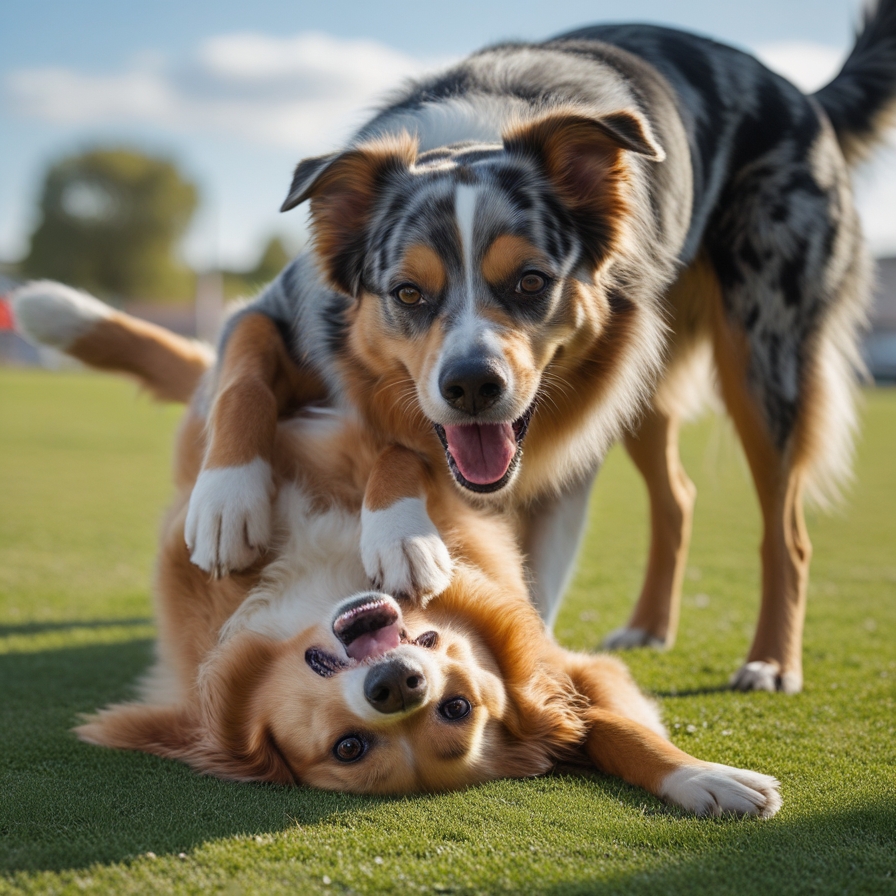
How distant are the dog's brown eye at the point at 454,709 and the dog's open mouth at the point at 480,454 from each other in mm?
792

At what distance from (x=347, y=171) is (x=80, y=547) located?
3.89 meters

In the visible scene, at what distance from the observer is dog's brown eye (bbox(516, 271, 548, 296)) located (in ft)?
10.2

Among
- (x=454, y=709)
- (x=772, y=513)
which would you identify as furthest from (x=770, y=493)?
(x=454, y=709)

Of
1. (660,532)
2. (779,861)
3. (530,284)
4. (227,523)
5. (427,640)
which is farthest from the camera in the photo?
(660,532)

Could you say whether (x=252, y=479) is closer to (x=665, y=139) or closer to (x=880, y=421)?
(x=665, y=139)

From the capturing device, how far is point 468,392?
2.90 metres

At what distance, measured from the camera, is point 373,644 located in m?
2.56

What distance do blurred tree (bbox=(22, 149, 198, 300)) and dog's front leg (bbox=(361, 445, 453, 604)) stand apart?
66.2 metres

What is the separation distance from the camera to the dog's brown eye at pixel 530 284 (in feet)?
10.2

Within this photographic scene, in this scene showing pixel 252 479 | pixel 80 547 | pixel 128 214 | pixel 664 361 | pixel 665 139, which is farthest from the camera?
pixel 128 214

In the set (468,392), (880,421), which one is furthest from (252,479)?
(880,421)

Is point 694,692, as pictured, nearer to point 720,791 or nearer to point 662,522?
point 662,522

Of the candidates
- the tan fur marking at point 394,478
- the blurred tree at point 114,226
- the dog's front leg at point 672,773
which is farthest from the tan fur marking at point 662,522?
the blurred tree at point 114,226

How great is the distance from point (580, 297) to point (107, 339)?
90.4 inches
